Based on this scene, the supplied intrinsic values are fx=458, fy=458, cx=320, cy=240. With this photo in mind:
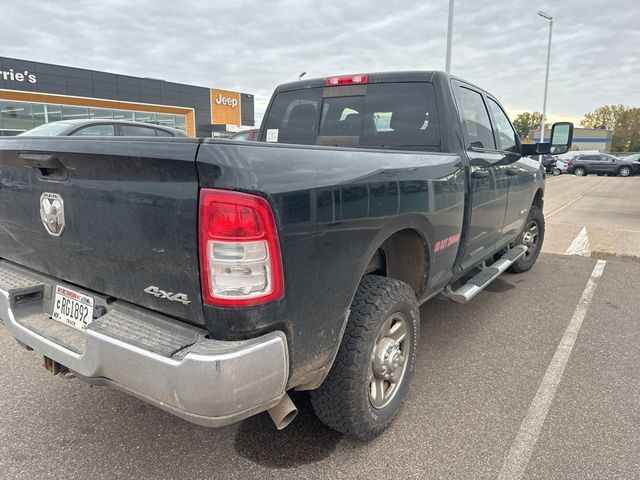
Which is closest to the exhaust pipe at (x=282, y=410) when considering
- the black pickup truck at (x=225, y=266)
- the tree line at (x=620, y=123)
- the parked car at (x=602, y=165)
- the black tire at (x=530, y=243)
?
the black pickup truck at (x=225, y=266)

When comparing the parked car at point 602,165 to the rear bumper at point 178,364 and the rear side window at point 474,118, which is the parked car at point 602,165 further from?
the rear bumper at point 178,364

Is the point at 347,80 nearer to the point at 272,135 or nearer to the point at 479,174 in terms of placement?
the point at 272,135

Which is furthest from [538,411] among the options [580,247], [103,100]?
[103,100]

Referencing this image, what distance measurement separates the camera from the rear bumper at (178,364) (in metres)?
1.56

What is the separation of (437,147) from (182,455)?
8.09ft

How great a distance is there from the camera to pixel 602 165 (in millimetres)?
31781

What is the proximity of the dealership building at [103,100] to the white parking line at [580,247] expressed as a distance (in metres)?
22.5

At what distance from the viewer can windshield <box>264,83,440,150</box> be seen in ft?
10.8

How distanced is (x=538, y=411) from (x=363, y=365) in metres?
1.25

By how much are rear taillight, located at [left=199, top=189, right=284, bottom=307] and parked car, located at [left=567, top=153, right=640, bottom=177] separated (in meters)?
36.0

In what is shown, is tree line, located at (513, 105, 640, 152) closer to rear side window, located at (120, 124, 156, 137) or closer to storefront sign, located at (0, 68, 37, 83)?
storefront sign, located at (0, 68, 37, 83)

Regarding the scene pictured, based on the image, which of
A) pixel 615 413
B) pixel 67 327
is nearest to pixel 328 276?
pixel 67 327

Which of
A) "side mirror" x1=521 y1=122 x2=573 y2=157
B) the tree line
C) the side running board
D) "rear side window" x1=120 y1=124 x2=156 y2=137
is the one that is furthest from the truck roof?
the tree line

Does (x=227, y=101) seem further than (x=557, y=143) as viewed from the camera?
Yes
